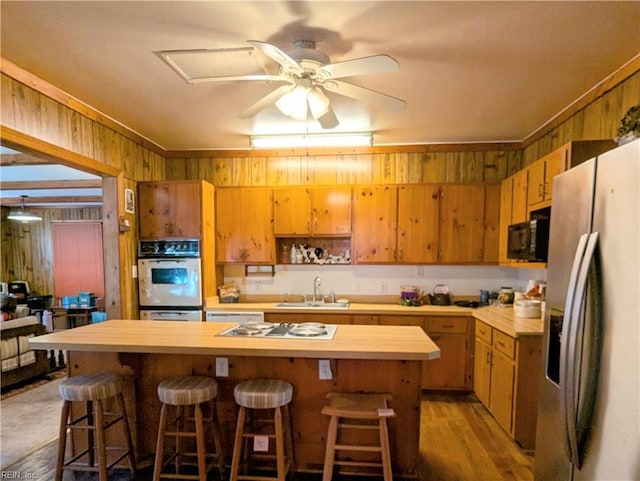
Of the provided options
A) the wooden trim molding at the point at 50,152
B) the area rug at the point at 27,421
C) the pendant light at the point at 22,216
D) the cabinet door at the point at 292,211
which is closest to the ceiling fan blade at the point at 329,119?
the cabinet door at the point at 292,211

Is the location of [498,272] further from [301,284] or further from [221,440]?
[221,440]

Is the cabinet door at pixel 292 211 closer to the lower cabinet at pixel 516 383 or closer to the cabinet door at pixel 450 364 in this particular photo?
the cabinet door at pixel 450 364

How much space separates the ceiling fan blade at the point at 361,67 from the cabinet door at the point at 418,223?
2169mm

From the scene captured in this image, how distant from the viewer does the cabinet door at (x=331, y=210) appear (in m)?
3.83

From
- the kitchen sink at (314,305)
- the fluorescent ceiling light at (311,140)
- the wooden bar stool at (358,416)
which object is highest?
the fluorescent ceiling light at (311,140)

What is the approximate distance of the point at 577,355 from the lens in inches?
48.6

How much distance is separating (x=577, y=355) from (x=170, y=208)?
3.67 metres

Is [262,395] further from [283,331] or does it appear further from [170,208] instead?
[170,208]

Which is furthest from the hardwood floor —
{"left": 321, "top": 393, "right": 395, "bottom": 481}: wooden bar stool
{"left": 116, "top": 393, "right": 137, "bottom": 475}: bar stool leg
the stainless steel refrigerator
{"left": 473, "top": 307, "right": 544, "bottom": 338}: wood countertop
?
the stainless steel refrigerator

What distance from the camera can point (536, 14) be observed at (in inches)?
65.8

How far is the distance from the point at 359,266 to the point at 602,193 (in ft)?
9.47

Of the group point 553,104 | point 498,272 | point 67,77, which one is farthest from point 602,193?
point 67,77

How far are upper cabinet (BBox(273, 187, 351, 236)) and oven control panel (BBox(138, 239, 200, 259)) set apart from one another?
0.93 meters

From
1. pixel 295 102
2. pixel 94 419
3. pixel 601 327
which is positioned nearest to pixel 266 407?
pixel 94 419
